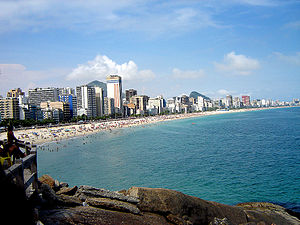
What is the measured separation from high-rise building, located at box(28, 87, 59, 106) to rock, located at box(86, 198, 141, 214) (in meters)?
168

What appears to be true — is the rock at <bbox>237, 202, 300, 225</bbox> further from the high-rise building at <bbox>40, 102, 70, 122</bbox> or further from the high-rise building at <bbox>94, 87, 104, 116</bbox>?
the high-rise building at <bbox>94, 87, 104, 116</bbox>

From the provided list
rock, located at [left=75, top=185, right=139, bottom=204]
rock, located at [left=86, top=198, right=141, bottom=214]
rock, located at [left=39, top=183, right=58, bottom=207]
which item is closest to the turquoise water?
rock, located at [left=75, top=185, right=139, bottom=204]

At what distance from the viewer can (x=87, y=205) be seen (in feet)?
25.2

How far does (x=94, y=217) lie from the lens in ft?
20.8

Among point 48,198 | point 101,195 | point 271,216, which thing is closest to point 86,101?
point 271,216

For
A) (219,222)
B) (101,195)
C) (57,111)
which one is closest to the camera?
(101,195)

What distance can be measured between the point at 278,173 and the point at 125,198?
66.6ft

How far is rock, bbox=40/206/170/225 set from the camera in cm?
580

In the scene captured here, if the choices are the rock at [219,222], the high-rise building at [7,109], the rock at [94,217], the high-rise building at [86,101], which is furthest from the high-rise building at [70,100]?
the rock at [94,217]

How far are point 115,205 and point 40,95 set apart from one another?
171 meters

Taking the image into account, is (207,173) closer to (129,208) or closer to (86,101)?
(129,208)

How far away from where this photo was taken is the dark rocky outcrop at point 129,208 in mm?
6273

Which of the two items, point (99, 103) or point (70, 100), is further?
point (99, 103)

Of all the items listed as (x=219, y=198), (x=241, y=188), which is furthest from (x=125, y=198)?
(x=241, y=188)
